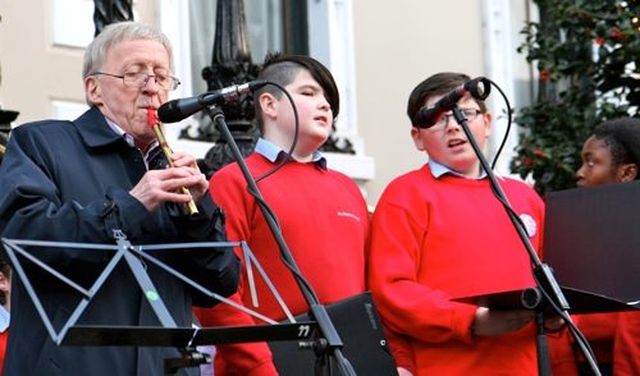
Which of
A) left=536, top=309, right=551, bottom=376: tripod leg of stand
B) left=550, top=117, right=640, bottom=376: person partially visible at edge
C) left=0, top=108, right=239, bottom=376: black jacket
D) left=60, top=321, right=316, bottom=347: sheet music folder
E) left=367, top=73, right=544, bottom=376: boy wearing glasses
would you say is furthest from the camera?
left=550, top=117, right=640, bottom=376: person partially visible at edge

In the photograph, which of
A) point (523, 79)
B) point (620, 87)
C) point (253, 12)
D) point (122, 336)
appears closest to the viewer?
point (122, 336)

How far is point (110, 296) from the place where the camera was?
5.39m

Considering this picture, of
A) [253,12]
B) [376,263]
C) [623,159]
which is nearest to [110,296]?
[376,263]

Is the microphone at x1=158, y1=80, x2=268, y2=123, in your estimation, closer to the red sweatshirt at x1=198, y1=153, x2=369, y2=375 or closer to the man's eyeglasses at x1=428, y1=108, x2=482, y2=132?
the red sweatshirt at x1=198, y1=153, x2=369, y2=375

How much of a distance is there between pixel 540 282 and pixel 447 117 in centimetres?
99

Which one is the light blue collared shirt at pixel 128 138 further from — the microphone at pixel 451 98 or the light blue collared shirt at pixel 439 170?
the light blue collared shirt at pixel 439 170

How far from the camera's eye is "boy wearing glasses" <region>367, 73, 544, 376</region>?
256 inches

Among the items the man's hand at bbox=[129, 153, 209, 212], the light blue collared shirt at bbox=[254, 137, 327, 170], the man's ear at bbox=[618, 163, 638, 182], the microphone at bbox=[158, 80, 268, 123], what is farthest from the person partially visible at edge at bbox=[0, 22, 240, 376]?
the man's ear at bbox=[618, 163, 638, 182]

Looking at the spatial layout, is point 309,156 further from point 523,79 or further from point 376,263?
point 523,79

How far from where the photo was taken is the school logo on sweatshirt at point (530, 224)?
6.84 m

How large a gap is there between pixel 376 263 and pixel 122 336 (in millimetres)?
2016

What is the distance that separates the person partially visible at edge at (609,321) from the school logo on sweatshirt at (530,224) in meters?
0.44

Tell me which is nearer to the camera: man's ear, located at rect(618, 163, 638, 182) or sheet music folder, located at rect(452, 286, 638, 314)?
sheet music folder, located at rect(452, 286, 638, 314)


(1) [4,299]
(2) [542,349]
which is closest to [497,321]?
(2) [542,349]
